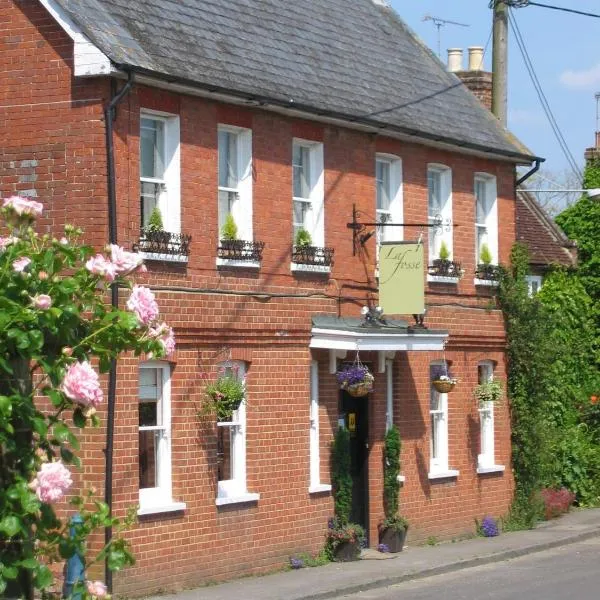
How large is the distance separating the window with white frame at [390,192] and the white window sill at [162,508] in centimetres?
624

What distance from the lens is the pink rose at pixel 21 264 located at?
6.76 metres

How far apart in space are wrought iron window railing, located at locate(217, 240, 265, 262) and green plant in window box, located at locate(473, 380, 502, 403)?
260 inches

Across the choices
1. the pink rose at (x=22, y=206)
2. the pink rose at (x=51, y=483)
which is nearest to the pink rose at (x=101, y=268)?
the pink rose at (x=22, y=206)

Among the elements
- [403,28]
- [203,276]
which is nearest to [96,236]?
[203,276]

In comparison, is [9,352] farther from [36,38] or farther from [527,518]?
[527,518]

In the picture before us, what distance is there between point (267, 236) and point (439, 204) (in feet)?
16.6

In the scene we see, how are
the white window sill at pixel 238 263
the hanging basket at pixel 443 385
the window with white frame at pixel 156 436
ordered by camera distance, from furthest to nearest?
the hanging basket at pixel 443 385, the white window sill at pixel 238 263, the window with white frame at pixel 156 436

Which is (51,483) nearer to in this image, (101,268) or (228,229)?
(101,268)

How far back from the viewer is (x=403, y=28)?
25.8 meters

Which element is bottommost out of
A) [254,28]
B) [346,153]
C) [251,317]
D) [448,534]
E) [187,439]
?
[448,534]

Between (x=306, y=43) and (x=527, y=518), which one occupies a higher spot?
(x=306, y=43)

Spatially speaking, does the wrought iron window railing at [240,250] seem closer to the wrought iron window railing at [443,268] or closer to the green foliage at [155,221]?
the green foliage at [155,221]

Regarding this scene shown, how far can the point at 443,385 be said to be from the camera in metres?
22.1

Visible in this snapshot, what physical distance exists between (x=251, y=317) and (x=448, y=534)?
21.3ft
